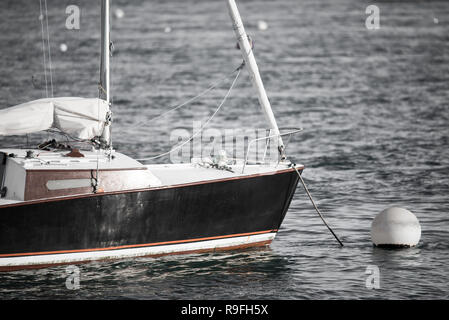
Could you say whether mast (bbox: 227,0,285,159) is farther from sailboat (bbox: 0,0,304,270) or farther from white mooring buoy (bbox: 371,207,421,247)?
white mooring buoy (bbox: 371,207,421,247)

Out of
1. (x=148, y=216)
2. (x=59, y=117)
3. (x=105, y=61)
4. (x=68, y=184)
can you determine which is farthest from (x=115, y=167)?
(x=105, y=61)

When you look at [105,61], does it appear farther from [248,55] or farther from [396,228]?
[396,228]

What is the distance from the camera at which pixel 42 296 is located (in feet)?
63.2

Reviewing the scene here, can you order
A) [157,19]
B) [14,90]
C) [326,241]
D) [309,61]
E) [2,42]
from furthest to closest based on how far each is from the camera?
[157,19] → [2,42] → [309,61] → [14,90] → [326,241]

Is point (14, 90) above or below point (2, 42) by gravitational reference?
below

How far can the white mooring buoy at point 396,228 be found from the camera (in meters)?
22.4

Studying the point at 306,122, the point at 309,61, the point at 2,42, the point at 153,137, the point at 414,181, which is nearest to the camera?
the point at 414,181

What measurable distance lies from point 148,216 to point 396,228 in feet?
22.2

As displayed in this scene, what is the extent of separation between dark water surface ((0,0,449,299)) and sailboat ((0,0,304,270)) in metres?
0.60

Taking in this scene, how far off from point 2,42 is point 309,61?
27499 millimetres

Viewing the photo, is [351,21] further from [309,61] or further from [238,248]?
[238,248]

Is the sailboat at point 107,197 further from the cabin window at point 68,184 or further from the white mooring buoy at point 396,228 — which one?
the white mooring buoy at point 396,228
